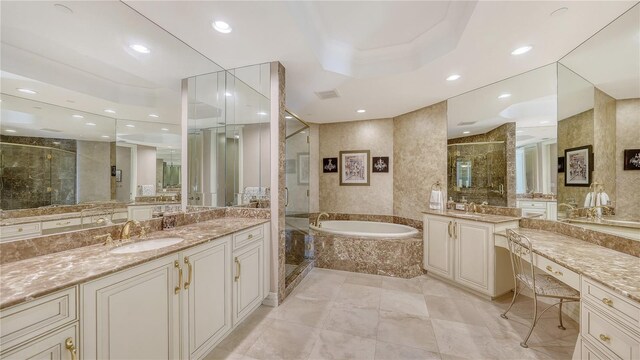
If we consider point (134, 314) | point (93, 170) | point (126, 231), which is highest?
point (93, 170)

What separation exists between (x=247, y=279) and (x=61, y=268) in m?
1.22

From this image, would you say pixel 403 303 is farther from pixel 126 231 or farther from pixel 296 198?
pixel 126 231

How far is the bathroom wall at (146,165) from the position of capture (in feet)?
5.77

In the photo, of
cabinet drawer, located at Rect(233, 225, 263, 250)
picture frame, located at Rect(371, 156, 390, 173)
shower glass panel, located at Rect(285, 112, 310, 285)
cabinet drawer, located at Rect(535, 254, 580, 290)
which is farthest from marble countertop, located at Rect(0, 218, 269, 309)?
picture frame, located at Rect(371, 156, 390, 173)

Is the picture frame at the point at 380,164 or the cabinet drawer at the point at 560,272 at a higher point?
the picture frame at the point at 380,164

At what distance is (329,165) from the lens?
4715mm

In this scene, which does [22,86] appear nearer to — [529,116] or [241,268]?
[241,268]

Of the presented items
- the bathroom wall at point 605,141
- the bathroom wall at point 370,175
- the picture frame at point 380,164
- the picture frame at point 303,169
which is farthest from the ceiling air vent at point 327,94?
the bathroom wall at point 605,141

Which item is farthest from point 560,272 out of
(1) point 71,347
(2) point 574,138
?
(1) point 71,347

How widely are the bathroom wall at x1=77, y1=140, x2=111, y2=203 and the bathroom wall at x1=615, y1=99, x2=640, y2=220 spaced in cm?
359

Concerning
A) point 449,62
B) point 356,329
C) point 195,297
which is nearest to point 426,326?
point 356,329

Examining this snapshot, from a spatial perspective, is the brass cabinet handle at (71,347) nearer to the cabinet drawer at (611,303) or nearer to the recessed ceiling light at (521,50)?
the cabinet drawer at (611,303)

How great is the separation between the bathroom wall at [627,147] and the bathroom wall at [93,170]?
3590mm

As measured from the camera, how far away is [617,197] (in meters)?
1.79
